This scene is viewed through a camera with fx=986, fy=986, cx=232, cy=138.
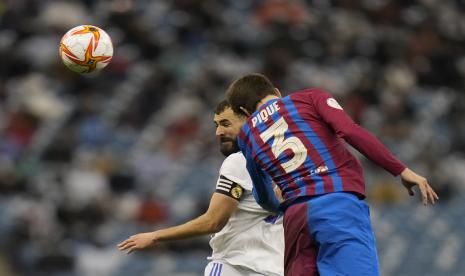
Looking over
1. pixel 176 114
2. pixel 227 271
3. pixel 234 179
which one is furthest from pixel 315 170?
pixel 176 114

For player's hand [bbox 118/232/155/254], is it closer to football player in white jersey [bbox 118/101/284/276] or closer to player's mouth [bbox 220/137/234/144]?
football player in white jersey [bbox 118/101/284/276]

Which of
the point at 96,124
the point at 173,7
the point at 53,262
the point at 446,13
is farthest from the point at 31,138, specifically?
the point at 446,13

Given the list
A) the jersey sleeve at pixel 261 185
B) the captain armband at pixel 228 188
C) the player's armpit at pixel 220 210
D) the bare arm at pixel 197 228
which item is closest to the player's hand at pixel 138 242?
the bare arm at pixel 197 228

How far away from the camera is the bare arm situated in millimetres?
5477

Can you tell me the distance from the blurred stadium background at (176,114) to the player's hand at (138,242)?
4.48 m

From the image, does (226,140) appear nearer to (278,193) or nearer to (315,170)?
(278,193)

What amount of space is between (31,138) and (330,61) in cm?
514

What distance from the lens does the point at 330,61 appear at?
1481 cm

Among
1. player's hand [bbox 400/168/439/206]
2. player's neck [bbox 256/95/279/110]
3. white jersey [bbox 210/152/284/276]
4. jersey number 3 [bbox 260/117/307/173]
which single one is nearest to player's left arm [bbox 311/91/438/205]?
player's hand [bbox 400/168/439/206]

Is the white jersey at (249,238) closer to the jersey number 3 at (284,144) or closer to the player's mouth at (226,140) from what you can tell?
the player's mouth at (226,140)

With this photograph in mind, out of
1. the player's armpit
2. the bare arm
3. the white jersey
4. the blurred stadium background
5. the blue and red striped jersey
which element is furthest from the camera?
the blurred stadium background

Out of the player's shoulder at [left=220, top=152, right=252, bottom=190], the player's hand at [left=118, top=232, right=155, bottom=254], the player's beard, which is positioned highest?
the player's beard

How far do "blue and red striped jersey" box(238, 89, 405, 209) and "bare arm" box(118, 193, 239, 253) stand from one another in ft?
1.63

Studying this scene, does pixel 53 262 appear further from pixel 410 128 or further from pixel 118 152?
pixel 410 128
